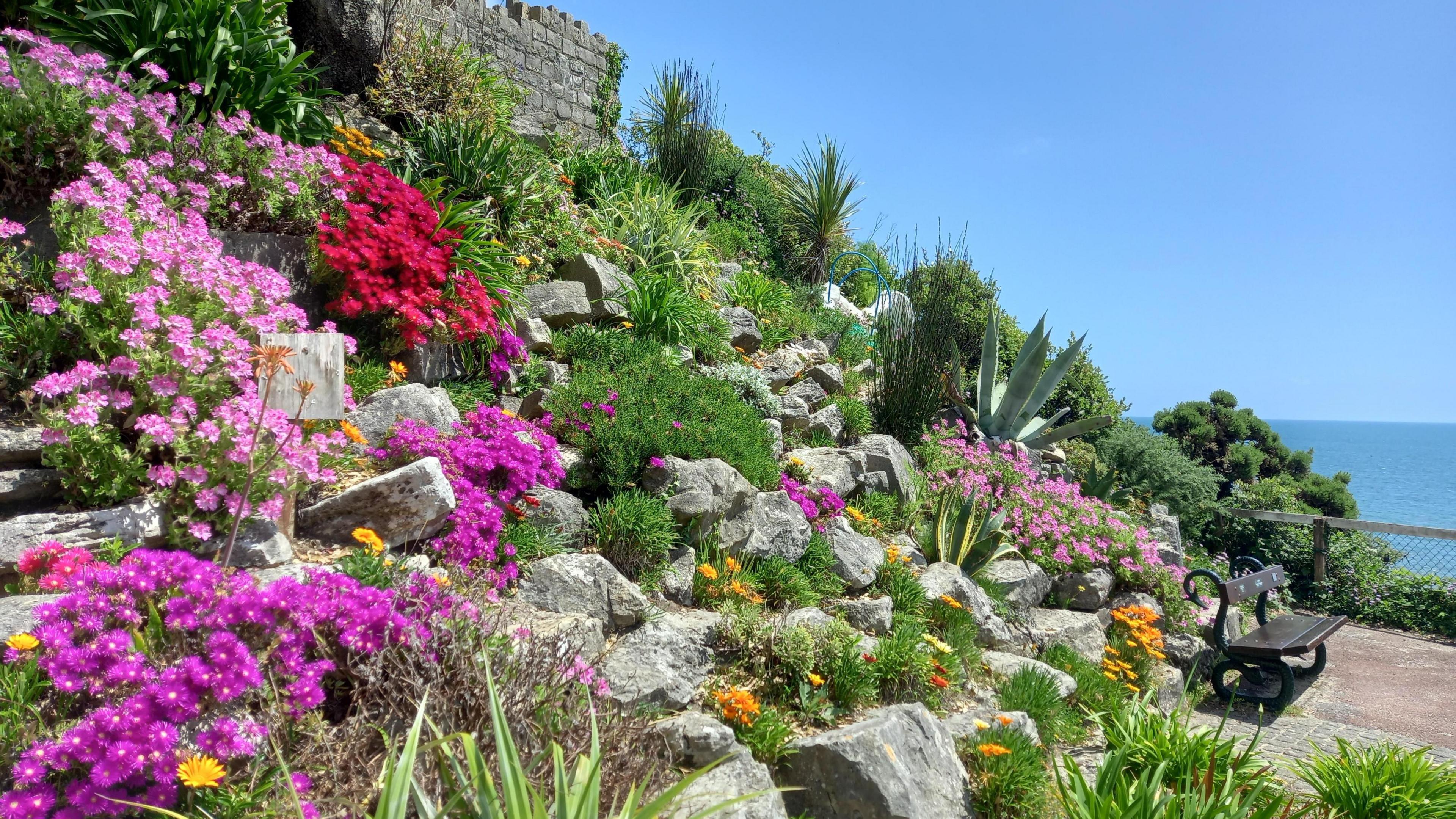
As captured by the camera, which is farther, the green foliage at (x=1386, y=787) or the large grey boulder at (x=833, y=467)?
the large grey boulder at (x=833, y=467)

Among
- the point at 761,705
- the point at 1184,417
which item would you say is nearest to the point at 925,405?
the point at 761,705

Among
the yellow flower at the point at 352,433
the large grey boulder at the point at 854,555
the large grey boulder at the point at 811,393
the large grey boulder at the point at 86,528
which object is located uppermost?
the large grey boulder at the point at 811,393

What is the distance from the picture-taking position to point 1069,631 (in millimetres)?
5633

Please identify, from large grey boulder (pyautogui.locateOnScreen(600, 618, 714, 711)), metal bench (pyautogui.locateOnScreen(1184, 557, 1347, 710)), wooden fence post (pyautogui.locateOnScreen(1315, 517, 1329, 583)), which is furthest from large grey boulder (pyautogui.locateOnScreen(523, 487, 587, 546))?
wooden fence post (pyautogui.locateOnScreen(1315, 517, 1329, 583))

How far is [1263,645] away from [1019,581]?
175cm

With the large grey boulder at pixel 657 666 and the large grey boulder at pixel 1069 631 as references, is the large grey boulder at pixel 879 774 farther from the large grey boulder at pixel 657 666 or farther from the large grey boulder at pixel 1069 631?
the large grey boulder at pixel 1069 631

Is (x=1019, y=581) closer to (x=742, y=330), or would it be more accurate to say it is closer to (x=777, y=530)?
(x=777, y=530)

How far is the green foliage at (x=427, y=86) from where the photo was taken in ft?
23.6

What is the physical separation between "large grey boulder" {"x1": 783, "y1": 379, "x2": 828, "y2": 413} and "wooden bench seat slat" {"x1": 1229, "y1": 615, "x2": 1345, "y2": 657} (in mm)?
3720

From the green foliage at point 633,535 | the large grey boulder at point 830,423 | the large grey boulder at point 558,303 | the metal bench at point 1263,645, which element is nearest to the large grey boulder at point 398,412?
the green foliage at point 633,535

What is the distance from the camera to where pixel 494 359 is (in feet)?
16.5

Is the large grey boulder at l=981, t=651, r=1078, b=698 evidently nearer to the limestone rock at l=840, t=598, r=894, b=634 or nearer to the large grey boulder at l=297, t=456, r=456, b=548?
the limestone rock at l=840, t=598, r=894, b=634

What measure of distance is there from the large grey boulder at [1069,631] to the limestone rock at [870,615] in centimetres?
171

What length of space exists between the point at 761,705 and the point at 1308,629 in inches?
209
